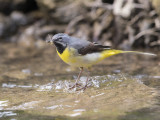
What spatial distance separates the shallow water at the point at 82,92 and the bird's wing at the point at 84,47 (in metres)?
0.70

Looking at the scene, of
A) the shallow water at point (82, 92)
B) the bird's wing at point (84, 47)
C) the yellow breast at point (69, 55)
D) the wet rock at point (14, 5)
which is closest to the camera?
the shallow water at point (82, 92)

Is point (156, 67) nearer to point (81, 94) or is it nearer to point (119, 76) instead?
point (119, 76)

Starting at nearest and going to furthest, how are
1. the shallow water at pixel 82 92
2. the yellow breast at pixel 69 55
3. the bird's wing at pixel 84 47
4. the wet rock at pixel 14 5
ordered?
the shallow water at pixel 82 92 → the yellow breast at pixel 69 55 → the bird's wing at pixel 84 47 → the wet rock at pixel 14 5

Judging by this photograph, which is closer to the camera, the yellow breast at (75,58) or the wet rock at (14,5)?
the yellow breast at (75,58)

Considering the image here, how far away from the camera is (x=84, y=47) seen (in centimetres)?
549

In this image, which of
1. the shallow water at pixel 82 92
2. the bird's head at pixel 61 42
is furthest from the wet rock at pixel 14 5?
the bird's head at pixel 61 42

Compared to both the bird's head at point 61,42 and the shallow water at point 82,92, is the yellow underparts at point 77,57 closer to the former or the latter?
the bird's head at point 61,42

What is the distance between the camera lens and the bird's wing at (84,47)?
17.6ft

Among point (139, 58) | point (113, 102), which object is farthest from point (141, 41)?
point (113, 102)

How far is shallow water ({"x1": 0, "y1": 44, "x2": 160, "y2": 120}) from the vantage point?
3957 mm

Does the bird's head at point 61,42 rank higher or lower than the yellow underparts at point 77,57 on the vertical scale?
higher

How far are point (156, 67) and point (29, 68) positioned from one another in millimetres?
3629

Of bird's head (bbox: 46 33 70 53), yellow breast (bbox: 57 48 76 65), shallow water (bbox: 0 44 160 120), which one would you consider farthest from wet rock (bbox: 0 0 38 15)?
yellow breast (bbox: 57 48 76 65)

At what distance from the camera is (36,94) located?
5.29m
